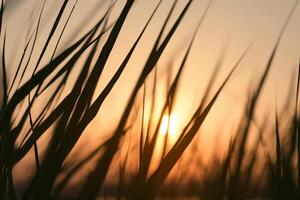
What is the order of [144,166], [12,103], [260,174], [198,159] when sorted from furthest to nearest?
[198,159] < [260,174] < [144,166] < [12,103]

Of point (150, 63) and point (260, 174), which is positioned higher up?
point (150, 63)

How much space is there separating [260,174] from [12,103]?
76cm

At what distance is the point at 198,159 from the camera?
1308mm

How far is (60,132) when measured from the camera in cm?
47

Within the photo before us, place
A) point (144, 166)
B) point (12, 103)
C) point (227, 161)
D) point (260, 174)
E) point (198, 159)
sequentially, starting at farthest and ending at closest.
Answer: point (198, 159), point (260, 174), point (227, 161), point (144, 166), point (12, 103)

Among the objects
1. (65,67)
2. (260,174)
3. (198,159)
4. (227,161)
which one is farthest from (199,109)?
(198,159)

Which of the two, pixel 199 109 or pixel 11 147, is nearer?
pixel 11 147

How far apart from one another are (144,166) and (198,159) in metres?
0.79

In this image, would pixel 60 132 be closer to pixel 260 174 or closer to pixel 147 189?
pixel 147 189

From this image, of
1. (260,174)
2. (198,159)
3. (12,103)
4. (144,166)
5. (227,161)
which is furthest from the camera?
(198,159)

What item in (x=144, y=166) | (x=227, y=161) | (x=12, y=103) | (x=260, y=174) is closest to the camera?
(x=12, y=103)

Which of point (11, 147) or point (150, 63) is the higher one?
point (150, 63)

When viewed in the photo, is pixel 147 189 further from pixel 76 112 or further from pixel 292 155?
pixel 292 155

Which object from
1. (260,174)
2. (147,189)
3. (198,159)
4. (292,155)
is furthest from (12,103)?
(198,159)
